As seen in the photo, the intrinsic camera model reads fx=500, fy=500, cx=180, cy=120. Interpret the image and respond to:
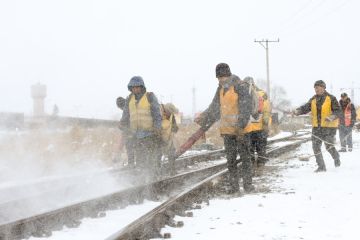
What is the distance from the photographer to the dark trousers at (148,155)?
8.51m

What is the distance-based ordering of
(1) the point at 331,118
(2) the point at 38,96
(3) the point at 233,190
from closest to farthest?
(3) the point at 233,190, (1) the point at 331,118, (2) the point at 38,96

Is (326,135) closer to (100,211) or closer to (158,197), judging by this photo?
(158,197)

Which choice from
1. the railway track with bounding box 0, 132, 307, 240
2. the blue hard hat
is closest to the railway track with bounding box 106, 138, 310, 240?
the railway track with bounding box 0, 132, 307, 240

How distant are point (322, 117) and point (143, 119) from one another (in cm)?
372

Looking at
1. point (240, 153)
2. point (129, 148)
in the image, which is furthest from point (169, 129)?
point (240, 153)

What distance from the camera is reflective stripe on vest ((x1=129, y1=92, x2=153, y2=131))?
8.40m

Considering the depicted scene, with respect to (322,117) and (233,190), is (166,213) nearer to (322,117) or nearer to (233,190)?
(233,190)

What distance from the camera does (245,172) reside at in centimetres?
769

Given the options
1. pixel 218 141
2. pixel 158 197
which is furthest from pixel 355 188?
pixel 218 141

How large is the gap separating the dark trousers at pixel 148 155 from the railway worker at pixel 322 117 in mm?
3192

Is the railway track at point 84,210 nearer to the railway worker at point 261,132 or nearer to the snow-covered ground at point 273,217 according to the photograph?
the snow-covered ground at point 273,217

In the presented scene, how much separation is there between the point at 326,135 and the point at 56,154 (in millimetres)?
6649

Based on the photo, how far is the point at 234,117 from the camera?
7641 millimetres

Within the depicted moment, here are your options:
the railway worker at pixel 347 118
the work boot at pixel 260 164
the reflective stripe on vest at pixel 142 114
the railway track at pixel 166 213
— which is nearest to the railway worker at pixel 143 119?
the reflective stripe on vest at pixel 142 114
